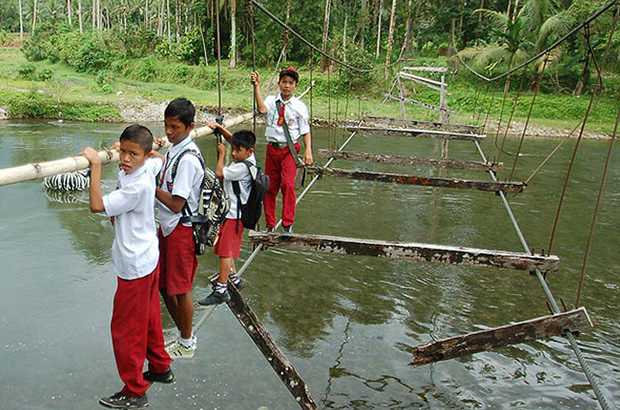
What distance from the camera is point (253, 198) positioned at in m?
2.74

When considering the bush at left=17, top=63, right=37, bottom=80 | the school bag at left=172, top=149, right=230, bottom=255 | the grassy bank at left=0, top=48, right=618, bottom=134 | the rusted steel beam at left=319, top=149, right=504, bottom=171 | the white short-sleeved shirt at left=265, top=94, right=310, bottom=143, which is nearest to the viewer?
the school bag at left=172, top=149, right=230, bottom=255

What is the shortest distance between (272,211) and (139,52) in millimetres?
22953

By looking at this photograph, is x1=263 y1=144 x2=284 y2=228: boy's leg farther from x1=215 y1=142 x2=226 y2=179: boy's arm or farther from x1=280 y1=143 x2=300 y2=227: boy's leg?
x1=215 y1=142 x2=226 y2=179: boy's arm

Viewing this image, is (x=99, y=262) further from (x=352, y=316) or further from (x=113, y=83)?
(x=113, y=83)

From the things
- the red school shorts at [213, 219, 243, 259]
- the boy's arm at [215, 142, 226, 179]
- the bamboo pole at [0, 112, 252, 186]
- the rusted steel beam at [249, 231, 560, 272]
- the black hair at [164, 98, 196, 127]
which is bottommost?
the rusted steel beam at [249, 231, 560, 272]

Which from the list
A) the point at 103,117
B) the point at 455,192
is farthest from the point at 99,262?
the point at 103,117

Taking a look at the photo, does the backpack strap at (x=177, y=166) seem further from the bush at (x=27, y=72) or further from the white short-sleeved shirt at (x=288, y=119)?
the bush at (x=27, y=72)

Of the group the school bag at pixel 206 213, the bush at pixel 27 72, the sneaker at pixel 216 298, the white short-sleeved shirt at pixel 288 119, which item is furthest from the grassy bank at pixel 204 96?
the school bag at pixel 206 213

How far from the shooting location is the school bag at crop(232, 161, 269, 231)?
2.71 meters

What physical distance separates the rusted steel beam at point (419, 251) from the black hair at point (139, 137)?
138 cm

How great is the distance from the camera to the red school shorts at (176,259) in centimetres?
215

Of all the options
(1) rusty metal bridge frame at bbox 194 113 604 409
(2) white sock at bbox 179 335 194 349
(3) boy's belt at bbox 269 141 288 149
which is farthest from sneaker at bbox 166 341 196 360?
(3) boy's belt at bbox 269 141 288 149

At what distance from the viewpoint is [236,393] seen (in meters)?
3.60

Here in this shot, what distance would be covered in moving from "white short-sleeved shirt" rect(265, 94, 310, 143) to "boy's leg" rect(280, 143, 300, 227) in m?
0.14
